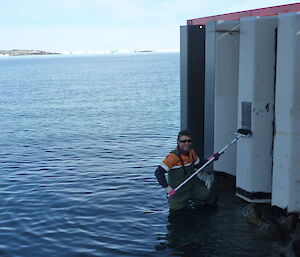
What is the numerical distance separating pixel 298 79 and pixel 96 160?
9783mm

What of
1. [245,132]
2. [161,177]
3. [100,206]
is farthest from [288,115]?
[100,206]

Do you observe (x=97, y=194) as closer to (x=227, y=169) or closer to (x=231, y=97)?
(x=227, y=169)

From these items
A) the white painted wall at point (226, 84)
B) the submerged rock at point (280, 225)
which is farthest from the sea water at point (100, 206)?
the white painted wall at point (226, 84)

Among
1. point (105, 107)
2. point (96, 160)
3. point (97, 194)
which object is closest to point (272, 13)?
point (97, 194)

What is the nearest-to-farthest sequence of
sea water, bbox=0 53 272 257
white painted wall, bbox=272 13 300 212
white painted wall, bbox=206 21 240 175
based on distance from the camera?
white painted wall, bbox=272 13 300 212
sea water, bbox=0 53 272 257
white painted wall, bbox=206 21 240 175

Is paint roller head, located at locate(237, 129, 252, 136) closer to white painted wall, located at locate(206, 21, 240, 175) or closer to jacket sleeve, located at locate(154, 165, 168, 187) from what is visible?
white painted wall, located at locate(206, 21, 240, 175)

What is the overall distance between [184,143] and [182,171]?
0.69m

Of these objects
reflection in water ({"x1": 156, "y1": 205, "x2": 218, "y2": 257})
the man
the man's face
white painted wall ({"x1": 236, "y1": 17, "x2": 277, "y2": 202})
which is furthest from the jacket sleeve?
white painted wall ({"x1": 236, "y1": 17, "x2": 277, "y2": 202})

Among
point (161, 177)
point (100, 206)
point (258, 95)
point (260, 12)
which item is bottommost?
point (100, 206)

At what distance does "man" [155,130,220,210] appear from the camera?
29.1 ft

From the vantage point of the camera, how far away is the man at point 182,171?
29.1ft

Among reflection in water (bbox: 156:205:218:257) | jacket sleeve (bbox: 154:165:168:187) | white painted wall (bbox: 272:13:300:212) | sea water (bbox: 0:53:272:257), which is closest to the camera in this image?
white painted wall (bbox: 272:13:300:212)

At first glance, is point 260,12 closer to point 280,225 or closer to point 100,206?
point 280,225

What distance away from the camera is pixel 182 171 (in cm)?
924
